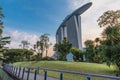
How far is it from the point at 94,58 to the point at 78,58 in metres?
11.5

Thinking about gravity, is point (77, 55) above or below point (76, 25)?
below

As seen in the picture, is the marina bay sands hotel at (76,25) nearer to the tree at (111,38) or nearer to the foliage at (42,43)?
the foliage at (42,43)

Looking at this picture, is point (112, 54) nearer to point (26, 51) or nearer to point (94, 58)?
point (94, 58)

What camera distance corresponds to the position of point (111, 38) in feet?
81.9

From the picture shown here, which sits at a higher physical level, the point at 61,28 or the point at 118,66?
the point at 61,28

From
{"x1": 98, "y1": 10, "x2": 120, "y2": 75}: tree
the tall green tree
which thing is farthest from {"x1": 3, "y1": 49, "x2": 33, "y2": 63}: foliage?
{"x1": 98, "y1": 10, "x2": 120, "y2": 75}: tree

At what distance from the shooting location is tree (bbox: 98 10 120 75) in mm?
21938

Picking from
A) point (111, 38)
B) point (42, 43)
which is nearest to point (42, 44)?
point (42, 43)

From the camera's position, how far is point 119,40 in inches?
Result: 1052

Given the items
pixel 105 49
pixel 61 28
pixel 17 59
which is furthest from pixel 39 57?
pixel 105 49

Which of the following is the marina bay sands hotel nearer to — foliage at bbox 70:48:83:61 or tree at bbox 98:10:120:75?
foliage at bbox 70:48:83:61

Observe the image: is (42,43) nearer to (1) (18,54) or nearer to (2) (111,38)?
(1) (18,54)

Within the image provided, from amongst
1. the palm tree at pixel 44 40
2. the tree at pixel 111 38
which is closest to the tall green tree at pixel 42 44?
the palm tree at pixel 44 40

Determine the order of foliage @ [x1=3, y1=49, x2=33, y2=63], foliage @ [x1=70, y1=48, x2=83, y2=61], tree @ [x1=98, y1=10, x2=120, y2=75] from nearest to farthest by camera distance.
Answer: tree @ [x1=98, y1=10, x2=120, y2=75]
foliage @ [x1=70, y1=48, x2=83, y2=61]
foliage @ [x1=3, y1=49, x2=33, y2=63]
